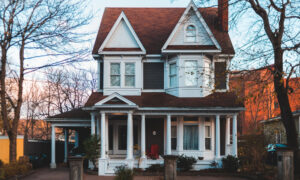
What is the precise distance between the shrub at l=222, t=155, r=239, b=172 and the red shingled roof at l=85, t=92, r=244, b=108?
122 inches

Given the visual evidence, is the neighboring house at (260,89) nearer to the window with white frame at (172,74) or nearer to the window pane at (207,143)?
the window pane at (207,143)

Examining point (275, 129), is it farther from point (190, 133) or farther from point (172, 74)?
point (172, 74)

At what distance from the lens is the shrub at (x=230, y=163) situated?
17.5 metres

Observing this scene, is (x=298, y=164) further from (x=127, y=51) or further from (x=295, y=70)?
(x=127, y=51)

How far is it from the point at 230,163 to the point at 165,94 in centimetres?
588

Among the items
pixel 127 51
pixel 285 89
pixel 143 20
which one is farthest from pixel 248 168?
pixel 143 20

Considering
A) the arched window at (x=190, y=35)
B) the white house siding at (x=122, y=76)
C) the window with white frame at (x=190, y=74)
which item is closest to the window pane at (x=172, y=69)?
the window with white frame at (x=190, y=74)

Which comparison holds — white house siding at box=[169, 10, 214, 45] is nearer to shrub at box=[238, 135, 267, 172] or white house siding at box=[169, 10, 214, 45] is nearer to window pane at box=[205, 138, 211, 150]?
window pane at box=[205, 138, 211, 150]

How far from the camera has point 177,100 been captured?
743 inches

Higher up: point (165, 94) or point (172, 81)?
point (172, 81)

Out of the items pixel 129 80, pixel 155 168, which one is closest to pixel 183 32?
pixel 129 80

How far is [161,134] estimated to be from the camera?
20.3 m

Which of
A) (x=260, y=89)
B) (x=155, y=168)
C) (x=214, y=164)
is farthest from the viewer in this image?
(x=214, y=164)

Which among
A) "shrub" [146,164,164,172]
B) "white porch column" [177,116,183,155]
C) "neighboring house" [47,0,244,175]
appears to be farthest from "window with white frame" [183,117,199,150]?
"shrub" [146,164,164,172]
